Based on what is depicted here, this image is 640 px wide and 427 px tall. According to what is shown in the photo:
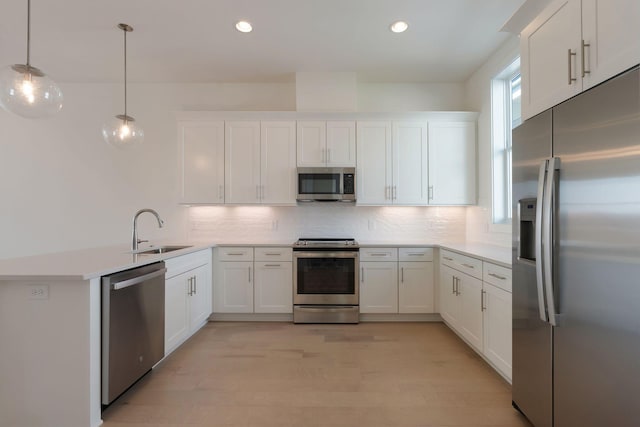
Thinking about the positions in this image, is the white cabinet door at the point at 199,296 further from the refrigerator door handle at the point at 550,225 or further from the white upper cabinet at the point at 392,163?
the refrigerator door handle at the point at 550,225

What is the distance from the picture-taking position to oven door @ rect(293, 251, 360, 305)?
3639mm

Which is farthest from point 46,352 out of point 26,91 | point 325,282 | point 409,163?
point 409,163

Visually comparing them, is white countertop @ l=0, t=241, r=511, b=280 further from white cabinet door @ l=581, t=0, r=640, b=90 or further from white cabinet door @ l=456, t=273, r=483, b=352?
white cabinet door @ l=581, t=0, r=640, b=90

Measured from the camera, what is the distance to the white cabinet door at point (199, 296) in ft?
10.4

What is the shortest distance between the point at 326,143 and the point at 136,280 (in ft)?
8.46

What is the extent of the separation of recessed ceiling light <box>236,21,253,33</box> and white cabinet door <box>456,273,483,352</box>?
10.2ft

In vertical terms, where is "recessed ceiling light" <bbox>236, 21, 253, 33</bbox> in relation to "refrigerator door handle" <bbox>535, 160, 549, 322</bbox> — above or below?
above

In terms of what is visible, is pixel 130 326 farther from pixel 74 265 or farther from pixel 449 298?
pixel 449 298

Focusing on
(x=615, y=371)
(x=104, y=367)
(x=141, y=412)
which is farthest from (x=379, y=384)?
(x=104, y=367)

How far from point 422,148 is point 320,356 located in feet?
8.91

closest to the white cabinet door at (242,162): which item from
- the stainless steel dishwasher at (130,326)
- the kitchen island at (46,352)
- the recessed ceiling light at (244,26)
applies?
the recessed ceiling light at (244,26)

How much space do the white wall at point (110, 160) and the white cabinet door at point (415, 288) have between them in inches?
28.7

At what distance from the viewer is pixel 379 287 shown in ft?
12.0

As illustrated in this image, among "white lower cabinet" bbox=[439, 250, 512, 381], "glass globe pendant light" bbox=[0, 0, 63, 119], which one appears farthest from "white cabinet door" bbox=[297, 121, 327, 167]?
"glass globe pendant light" bbox=[0, 0, 63, 119]
